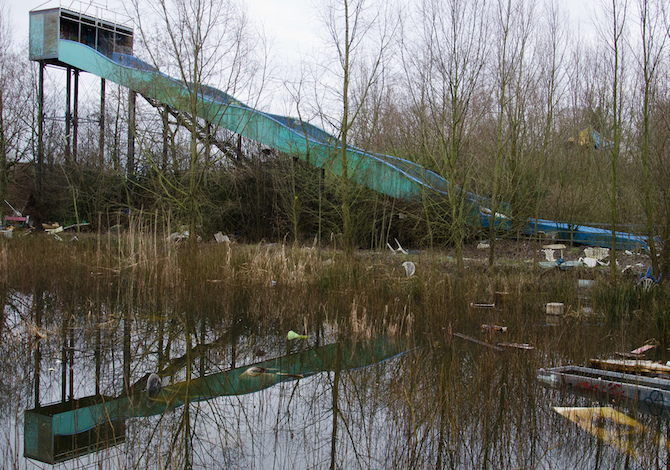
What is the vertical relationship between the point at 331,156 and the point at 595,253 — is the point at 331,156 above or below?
above

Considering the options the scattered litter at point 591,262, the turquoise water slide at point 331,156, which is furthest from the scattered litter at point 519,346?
the turquoise water slide at point 331,156

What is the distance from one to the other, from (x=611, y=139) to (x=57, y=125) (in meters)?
22.9

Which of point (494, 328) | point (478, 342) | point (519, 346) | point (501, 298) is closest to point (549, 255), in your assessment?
point (501, 298)

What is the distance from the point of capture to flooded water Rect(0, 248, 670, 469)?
10.6ft

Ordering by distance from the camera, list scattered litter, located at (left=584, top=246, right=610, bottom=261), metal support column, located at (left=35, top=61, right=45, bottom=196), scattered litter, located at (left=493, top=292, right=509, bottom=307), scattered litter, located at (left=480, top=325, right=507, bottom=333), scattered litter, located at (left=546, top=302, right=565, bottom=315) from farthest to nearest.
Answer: metal support column, located at (left=35, top=61, right=45, bottom=196) < scattered litter, located at (left=584, top=246, right=610, bottom=261) < scattered litter, located at (left=493, top=292, right=509, bottom=307) < scattered litter, located at (left=546, top=302, right=565, bottom=315) < scattered litter, located at (left=480, top=325, right=507, bottom=333)

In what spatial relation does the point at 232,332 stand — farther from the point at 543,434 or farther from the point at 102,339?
the point at 543,434

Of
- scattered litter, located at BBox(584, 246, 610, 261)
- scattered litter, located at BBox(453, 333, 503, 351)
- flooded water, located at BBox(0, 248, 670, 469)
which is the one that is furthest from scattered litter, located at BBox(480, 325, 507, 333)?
scattered litter, located at BBox(584, 246, 610, 261)

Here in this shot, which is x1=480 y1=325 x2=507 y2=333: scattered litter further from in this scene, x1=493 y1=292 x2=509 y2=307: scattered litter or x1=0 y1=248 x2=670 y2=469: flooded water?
x1=493 y1=292 x2=509 y2=307: scattered litter

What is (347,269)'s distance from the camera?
8844mm

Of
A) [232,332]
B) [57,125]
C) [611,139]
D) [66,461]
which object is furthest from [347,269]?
[57,125]

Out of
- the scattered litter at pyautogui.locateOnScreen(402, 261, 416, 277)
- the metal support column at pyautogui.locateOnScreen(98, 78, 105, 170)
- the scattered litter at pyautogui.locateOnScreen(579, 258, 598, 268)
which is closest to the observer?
the scattered litter at pyautogui.locateOnScreen(402, 261, 416, 277)

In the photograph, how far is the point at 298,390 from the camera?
4312 millimetres

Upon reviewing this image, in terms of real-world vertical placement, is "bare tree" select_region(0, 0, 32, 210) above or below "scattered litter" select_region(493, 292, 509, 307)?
above

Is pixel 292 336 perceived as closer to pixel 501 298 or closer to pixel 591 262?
pixel 501 298
